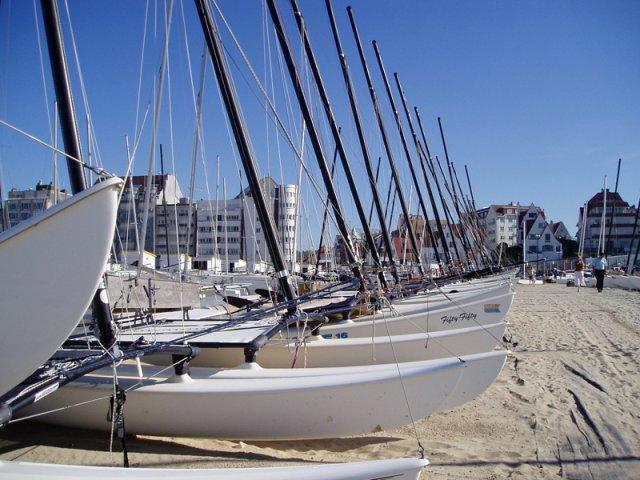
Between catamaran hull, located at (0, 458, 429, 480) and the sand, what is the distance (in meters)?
1.17

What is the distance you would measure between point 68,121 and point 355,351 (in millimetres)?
4776

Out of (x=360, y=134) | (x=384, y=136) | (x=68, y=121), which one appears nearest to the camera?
(x=68, y=121)

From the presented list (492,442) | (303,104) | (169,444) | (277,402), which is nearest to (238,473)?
(277,402)

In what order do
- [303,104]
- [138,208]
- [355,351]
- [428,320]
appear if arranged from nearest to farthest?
[355,351], [303,104], [428,320], [138,208]

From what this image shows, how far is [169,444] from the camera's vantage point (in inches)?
201

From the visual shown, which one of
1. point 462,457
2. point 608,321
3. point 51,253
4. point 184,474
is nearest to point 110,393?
point 184,474

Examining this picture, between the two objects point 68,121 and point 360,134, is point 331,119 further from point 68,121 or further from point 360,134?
point 68,121

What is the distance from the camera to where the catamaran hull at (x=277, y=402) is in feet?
16.4

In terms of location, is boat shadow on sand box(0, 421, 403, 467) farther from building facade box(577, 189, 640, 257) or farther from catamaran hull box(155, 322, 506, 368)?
building facade box(577, 189, 640, 257)

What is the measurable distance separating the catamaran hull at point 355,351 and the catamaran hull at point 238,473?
3.04m

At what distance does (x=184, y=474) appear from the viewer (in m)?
3.34

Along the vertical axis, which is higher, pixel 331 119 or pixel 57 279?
pixel 331 119

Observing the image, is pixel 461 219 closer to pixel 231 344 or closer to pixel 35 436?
pixel 231 344

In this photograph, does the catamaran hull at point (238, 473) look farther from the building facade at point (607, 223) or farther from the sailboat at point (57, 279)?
the building facade at point (607, 223)
